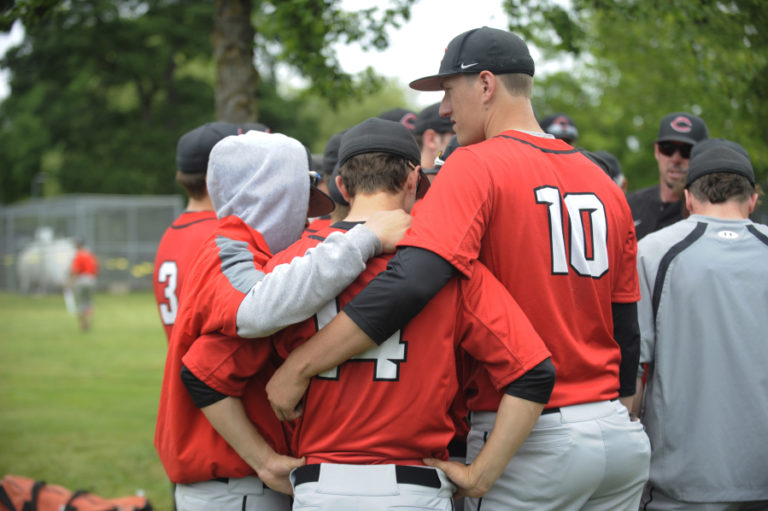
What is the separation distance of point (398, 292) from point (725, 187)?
6.38 feet

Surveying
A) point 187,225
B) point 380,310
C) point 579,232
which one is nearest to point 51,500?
point 187,225

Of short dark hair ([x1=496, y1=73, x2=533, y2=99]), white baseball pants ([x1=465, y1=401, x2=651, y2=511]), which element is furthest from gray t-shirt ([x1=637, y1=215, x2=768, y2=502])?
short dark hair ([x1=496, y1=73, x2=533, y2=99])

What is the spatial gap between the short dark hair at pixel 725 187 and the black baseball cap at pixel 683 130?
1.40 m

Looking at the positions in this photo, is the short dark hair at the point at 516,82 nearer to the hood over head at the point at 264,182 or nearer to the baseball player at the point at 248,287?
the baseball player at the point at 248,287

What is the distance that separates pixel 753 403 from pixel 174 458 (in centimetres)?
243

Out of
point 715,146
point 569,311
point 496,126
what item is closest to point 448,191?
point 496,126

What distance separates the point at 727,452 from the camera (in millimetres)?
3248

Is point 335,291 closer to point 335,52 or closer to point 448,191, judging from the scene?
point 448,191

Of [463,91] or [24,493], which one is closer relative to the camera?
[463,91]

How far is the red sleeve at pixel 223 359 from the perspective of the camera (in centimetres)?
250

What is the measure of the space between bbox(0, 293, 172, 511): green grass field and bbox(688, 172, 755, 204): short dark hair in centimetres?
487

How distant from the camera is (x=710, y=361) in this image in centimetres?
328

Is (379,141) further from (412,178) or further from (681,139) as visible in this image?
(681,139)

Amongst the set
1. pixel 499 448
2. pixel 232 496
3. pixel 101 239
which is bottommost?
pixel 101 239
